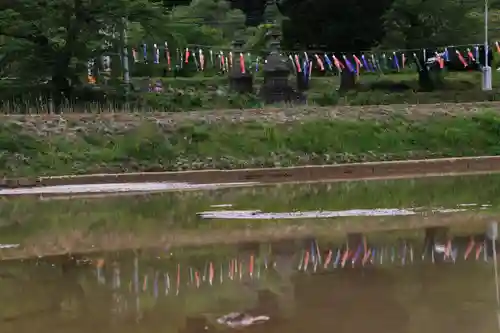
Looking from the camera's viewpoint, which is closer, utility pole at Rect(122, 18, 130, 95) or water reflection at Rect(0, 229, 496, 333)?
water reflection at Rect(0, 229, 496, 333)

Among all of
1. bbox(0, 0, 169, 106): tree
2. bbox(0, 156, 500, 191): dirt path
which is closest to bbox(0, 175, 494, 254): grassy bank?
bbox(0, 156, 500, 191): dirt path

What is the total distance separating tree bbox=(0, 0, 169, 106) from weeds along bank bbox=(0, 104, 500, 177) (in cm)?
467

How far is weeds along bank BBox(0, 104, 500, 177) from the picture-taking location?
21000 mm

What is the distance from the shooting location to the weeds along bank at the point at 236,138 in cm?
2100

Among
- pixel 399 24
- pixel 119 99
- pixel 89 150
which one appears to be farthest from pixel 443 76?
pixel 89 150

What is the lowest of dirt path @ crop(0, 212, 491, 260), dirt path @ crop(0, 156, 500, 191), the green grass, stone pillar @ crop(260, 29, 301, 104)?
dirt path @ crop(0, 156, 500, 191)

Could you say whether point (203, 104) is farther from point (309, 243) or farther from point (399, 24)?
point (309, 243)

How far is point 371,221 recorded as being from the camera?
12586 mm

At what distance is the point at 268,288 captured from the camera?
8203mm

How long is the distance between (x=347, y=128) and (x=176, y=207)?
9.49 meters

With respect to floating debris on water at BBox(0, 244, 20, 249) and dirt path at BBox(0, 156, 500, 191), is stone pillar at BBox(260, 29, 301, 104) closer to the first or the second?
dirt path at BBox(0, 156, 500, 191)

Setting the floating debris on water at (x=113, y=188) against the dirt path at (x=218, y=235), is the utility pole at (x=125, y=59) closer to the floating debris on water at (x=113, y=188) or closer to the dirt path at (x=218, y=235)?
the floating debris on water at (x=113, y=188)

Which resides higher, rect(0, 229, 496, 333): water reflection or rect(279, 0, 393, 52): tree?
rect(279, 0, 393, 52): tree

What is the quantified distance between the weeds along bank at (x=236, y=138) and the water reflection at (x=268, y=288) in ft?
35.0
